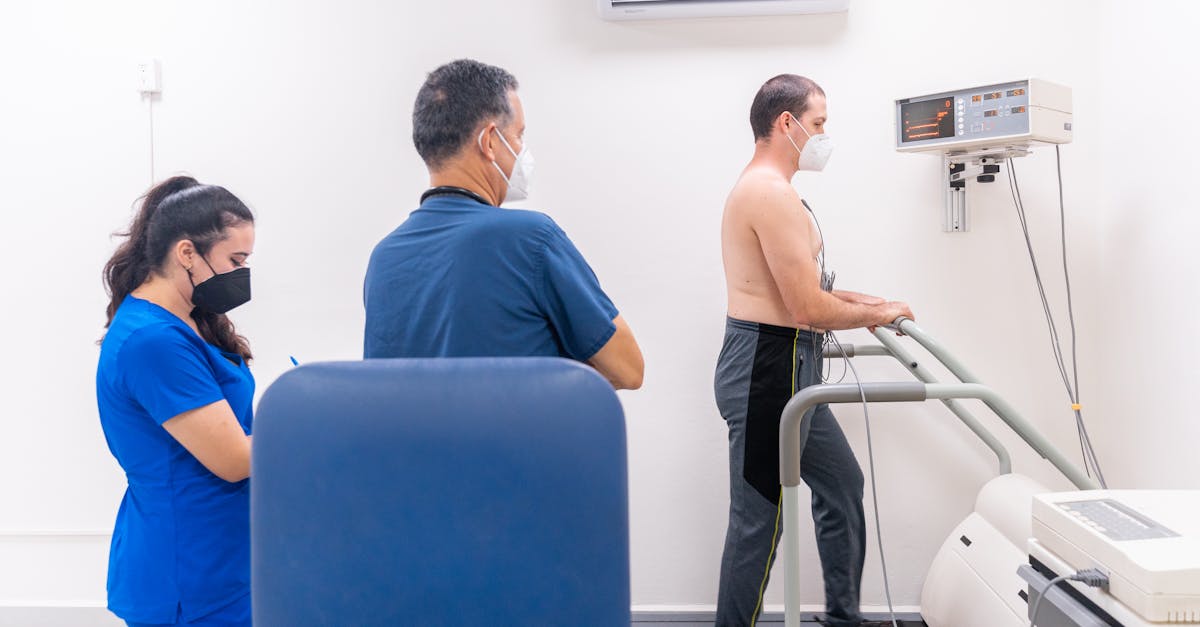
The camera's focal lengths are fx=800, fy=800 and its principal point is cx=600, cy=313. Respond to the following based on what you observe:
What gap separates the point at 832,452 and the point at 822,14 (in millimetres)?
1411

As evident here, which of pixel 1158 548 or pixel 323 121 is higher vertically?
pixel 323 121

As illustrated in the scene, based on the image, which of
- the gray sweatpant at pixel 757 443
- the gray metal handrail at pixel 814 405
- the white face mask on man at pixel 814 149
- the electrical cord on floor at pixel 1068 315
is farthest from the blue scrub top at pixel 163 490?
the electrical cord on floor at pixel 1068 315

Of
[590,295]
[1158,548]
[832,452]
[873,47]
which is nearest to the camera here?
[1158,548]

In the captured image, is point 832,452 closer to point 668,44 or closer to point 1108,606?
point 1108,606

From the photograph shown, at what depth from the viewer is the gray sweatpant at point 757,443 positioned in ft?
6.62

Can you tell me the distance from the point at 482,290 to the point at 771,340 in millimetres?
1089

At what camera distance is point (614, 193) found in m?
2.67

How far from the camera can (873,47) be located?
102 inches

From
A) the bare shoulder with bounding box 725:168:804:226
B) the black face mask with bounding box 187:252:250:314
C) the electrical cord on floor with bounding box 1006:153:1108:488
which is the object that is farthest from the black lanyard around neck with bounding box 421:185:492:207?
the electrical cord on floor with bounding box 1006:153:1108:488

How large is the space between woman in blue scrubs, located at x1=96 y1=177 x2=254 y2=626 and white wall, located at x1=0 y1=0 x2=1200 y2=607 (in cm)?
121

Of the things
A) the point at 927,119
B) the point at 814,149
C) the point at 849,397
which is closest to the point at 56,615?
the point at 849,397

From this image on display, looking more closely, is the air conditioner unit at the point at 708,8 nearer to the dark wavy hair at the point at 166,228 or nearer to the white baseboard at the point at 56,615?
the dark wavy hair at the point at 166,228

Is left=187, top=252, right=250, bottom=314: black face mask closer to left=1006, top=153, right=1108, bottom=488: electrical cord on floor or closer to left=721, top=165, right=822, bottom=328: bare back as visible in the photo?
left=721, top=165, right=822, bottom=328: bare back

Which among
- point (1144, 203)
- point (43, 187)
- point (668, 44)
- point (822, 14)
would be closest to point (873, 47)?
point (822, 14)
